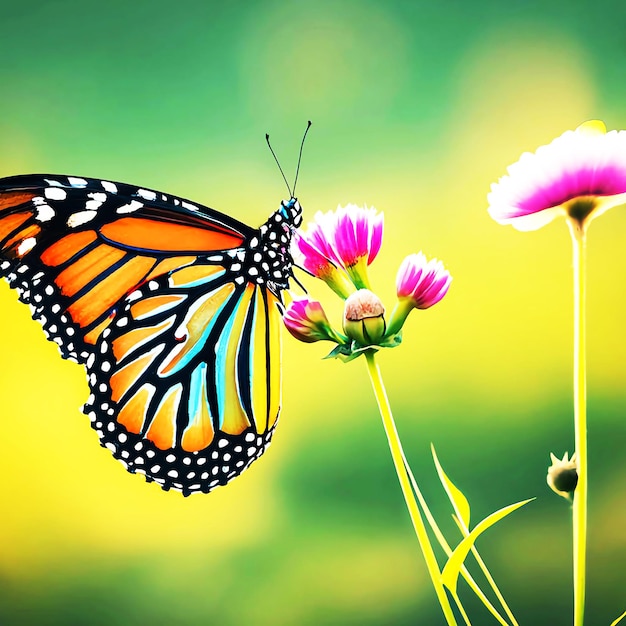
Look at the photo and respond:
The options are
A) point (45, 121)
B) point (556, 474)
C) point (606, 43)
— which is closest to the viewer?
point (556, 474)

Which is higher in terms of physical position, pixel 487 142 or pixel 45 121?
pixel 45 121

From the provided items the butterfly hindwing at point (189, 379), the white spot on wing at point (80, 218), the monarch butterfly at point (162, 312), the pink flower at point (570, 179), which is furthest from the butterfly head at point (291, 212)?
the pink flower at point (570, 179)

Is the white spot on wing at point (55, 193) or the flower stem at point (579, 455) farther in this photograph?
the white spot on wing at point (55, 193)

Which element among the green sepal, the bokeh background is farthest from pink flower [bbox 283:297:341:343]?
the bokeh background

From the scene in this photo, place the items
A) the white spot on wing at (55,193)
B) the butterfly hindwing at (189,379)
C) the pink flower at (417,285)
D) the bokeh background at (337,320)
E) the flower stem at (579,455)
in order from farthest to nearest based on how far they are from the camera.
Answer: the bokeh background at (337,320), the butterfly hindwing at (189,379), the white spot on wing at (55,193), the pink flower at (417,285), the flower stem at (579,455)

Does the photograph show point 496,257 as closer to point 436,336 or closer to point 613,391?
point 436,336

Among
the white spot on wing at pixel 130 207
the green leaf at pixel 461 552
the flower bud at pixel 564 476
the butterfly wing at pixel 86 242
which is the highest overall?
the white spot on wing at pixel 130 207

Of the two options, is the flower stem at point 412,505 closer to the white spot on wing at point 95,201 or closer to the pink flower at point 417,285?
the pink flower at point 417,285

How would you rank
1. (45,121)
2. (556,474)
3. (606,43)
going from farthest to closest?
(45,121) → (606,43) → (556,474)

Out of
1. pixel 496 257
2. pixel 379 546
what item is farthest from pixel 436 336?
pixel 379 546
